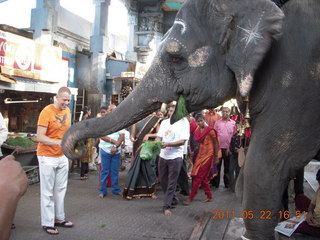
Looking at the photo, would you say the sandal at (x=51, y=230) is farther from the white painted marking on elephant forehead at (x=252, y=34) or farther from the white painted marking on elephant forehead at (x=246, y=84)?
the white painted marking on elephant forehead at (x=252, y=34)

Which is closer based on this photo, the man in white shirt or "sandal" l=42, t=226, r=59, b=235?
"sandal" l=42, t=226, r=59, b=235

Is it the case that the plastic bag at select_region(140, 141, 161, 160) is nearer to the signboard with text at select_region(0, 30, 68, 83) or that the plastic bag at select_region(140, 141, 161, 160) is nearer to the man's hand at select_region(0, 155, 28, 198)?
the man's hand at select_region(0, 155, 28, 198)

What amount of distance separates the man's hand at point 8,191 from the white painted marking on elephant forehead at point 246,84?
3.34ft

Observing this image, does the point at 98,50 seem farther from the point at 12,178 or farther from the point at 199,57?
the point at 12,178

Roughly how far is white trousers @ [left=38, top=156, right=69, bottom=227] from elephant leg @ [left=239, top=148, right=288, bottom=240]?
333 centimetres

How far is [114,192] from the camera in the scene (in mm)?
6922

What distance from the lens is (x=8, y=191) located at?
1.22m

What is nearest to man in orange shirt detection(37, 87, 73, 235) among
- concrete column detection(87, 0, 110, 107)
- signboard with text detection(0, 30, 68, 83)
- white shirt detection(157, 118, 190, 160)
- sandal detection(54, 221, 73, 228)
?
sandal detection(54, 221, 73, 228)

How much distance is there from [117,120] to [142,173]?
4826 millimetres

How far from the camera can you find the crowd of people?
4.38m

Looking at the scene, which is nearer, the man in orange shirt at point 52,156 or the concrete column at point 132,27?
the man in orange shirt at point 52,156

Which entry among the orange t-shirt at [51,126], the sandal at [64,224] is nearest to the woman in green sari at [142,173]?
the sandal at [64,224]

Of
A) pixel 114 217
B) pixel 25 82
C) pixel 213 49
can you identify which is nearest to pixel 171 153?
pixel 114 217

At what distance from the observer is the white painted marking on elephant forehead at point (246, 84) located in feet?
4.87
